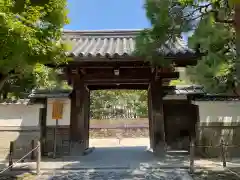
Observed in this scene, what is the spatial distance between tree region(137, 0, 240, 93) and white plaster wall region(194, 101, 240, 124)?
9.73ft

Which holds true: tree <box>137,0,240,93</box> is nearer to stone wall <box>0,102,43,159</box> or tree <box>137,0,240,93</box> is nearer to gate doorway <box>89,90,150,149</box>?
stone wall <box>0,102,43,159</box>

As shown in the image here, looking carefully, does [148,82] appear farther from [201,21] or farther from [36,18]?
[36,18]

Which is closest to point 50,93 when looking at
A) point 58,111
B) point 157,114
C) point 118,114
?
point 58,111

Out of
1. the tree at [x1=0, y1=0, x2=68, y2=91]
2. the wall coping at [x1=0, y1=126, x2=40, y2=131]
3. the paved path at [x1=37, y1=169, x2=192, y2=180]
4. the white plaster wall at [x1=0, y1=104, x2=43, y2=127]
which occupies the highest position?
the tree at [x1=0, y1=0, x2=68, y2=91]

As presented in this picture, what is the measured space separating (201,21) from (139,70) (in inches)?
127

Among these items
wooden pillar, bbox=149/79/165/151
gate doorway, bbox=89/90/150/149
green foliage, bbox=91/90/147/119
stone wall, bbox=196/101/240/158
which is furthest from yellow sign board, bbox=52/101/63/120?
green foliage, bbox=91/90/147/119

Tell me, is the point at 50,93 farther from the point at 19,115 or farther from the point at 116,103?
the point at 116,103

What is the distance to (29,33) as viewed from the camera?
409 cm

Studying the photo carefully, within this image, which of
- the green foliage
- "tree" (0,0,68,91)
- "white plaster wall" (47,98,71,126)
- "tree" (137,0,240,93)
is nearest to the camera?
"tree" (0,0,68,91)

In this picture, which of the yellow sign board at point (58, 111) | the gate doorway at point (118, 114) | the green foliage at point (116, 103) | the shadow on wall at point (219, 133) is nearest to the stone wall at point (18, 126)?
the yellow sign board at point (58, 111)

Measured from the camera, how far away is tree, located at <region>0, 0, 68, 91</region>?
12.4ft

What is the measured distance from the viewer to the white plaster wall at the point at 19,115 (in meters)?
8.76

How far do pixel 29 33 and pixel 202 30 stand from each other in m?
3.60

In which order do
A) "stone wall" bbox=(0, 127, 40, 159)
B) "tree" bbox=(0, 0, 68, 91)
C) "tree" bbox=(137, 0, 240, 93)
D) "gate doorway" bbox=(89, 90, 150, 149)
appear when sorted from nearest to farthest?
"tree" bbox=(0, 0, 68, 91), "tree" bbox=(137, 0, 240, 93), "stone wall" bbox=(0, 127, 40, 159), "gate doorway" bbox=(89, 90, 150, 149)
